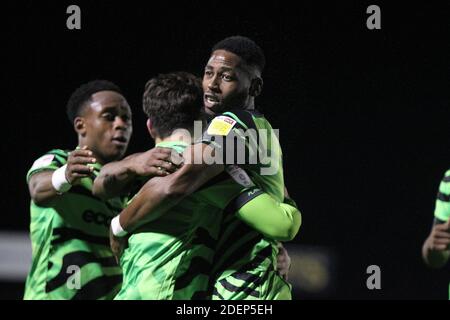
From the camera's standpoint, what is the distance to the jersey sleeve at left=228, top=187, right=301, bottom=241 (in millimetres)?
2818

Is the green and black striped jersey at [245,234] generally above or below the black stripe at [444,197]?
above

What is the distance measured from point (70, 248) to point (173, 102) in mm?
1038

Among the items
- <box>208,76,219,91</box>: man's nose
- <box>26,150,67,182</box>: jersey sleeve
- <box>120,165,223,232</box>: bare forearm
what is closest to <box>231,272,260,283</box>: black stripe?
<box>120,165,223,232</box>: bare forearm

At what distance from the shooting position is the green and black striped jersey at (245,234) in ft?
9.57

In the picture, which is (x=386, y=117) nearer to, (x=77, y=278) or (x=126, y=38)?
(x=126, y=38)

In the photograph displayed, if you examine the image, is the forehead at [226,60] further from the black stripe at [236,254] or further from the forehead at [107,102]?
the forehead at [107,102]

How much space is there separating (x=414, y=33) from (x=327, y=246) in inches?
64.9

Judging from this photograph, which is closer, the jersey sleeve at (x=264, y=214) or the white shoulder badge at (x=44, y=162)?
the jersey sleeve at (x=264, y=214)

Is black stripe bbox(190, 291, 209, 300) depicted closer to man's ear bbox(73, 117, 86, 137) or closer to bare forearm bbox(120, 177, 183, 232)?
bare forearm bbox(120, 177, 183, 232)

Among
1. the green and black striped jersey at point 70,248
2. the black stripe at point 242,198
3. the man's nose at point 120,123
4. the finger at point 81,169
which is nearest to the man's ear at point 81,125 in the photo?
the man's nose at point 120,123

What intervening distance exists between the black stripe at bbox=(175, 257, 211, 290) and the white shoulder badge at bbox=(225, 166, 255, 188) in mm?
302

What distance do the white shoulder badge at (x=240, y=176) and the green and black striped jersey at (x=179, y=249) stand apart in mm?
17

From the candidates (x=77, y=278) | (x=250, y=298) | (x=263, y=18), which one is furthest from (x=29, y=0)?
(x=250, y=298)

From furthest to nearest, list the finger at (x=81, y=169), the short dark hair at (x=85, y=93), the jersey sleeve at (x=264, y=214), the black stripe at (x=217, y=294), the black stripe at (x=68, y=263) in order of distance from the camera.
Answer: the short dark hair at (x=85, y=93) → the black stripe at (x=68, y=263) → the finger at (x=81, y=169) → the black stripe at (x=217, y=294) → the jersey sleeve at (x=264, y=214)
